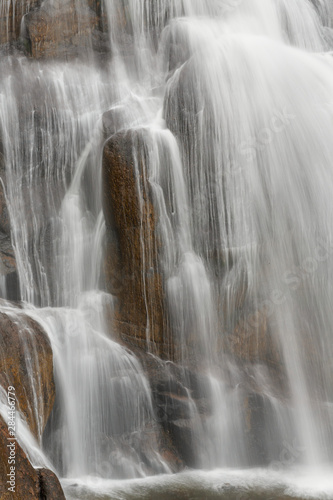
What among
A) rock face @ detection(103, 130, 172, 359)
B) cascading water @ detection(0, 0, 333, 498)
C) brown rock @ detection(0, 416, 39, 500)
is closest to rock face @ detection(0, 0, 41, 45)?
cascading water @ detection(0, 0, 333, 498)

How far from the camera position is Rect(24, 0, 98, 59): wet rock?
15180 mm

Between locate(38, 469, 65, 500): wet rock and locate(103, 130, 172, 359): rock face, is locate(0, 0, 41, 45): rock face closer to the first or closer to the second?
locate(103, 130, 172, 359): rock face

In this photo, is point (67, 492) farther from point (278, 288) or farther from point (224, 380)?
point (278, 288)

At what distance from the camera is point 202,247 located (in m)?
11.9

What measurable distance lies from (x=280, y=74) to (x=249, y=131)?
6.61 ft

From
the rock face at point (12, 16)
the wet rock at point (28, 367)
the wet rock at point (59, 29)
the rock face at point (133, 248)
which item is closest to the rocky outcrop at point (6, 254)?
the rock face at point (133, 248)

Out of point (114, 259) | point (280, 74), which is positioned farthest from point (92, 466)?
point (280, 74)

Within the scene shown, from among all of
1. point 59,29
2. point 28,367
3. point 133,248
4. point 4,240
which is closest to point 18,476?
→ point 28,367

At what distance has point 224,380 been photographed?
36.8 ft

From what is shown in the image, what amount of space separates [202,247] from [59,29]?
7.58 metres

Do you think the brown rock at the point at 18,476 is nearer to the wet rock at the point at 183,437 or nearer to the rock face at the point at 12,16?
the wet rock at the point at 183,437

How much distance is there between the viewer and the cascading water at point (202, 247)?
1048 centimetres

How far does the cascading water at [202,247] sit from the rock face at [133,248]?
170 millimetres

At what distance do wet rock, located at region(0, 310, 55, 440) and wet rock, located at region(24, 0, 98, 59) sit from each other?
27.2 feet
